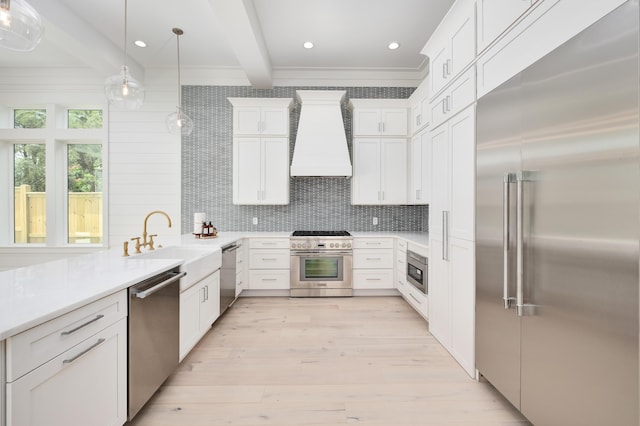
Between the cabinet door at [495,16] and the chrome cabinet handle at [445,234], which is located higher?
the cabinet door at [495,16]

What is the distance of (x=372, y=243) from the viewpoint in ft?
13.6

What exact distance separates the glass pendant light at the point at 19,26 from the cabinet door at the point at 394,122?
12.1 feet

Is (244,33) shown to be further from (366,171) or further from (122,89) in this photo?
(366,171)

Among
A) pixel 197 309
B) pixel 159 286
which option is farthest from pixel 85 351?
pixel 197 309

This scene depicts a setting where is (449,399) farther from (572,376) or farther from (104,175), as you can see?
(104,175)

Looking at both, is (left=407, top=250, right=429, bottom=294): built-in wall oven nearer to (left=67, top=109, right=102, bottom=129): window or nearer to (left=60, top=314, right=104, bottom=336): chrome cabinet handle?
(left=60, top=314, right=104, bottom=336): chrome cabinet handle

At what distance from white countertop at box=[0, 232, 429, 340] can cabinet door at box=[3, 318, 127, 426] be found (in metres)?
0.19

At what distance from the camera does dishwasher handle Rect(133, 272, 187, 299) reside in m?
1.60

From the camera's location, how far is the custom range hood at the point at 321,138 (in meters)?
4.12

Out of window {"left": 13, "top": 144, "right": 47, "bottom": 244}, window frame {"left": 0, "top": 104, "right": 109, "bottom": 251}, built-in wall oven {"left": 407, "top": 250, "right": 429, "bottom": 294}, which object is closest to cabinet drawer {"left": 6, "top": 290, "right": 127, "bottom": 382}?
built-in wall oven {"left": 407, "top": 250, "right": 429, "bottom": 294}

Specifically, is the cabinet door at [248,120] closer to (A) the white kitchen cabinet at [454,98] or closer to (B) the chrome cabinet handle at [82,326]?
(A) the white kitchen cabinet at [454,98]

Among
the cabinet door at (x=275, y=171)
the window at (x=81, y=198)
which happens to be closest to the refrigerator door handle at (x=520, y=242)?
the cabinet door at (x=275, y=171)

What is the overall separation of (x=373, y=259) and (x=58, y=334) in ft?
11.4

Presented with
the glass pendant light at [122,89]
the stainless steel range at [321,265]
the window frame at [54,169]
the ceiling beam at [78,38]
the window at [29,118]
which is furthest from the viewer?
the window at [29,118]
